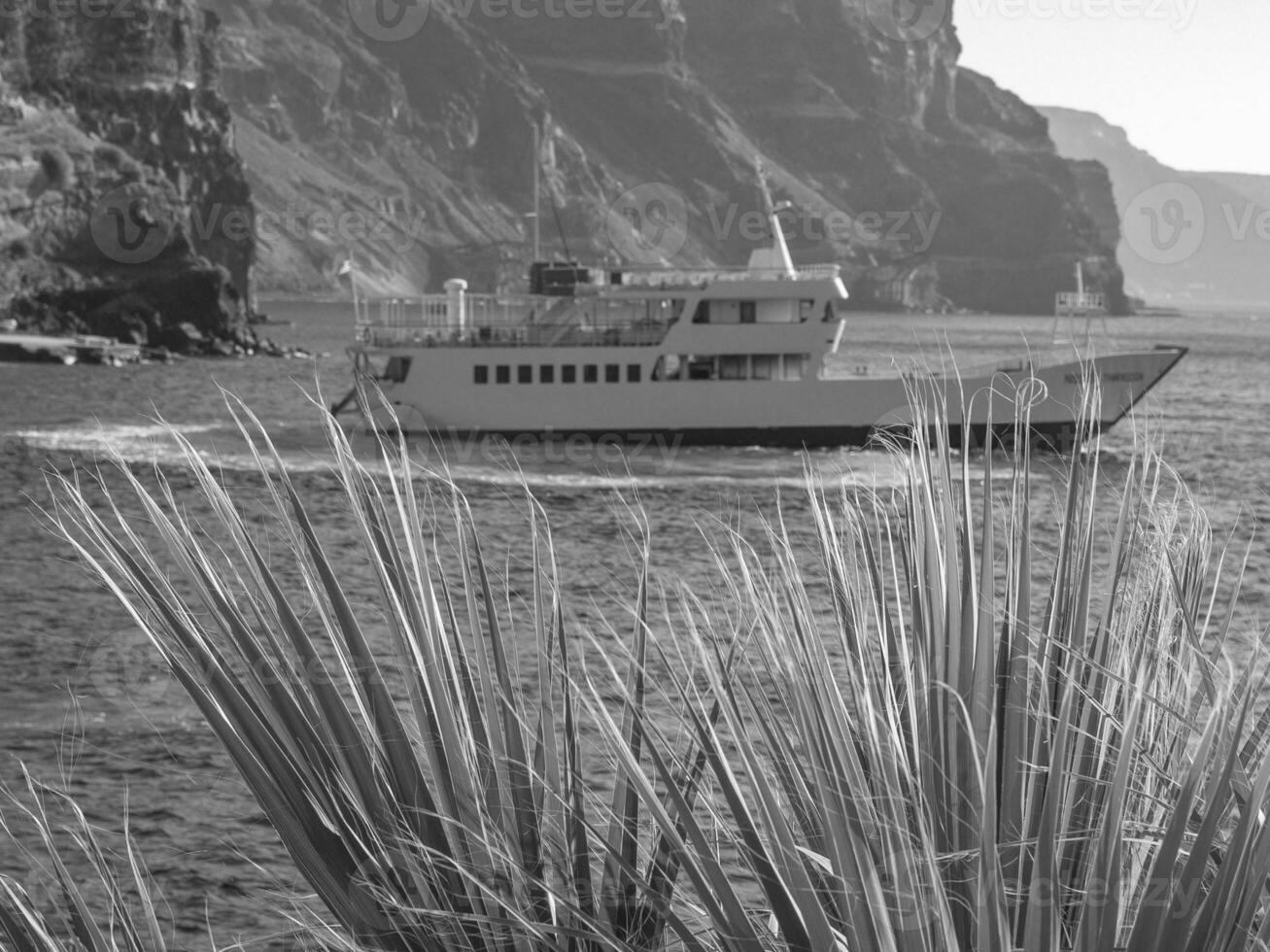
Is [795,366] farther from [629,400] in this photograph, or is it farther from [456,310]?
[456,310]

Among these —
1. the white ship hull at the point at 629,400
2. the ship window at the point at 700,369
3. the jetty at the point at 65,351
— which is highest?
the ship window at the point at 700,369

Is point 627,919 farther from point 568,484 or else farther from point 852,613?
point 568,484

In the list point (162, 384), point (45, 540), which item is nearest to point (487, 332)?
point (45, 540)

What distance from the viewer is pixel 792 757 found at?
251cm

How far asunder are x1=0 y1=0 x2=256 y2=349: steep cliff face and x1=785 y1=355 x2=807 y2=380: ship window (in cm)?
6452

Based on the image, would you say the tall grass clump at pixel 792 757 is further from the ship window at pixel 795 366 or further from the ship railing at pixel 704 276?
the ship railing at pixel 704 276

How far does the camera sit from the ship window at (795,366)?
142 ft

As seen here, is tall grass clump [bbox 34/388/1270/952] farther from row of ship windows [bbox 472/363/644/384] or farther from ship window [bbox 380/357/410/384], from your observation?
Answer: ship window [bbox 380/357/410/384]

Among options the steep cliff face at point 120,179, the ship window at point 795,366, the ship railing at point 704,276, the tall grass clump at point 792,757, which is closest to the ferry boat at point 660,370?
the ship window at point 795,366

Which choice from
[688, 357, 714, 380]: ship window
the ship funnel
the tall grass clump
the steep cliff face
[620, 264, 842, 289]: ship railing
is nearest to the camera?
the tall grass clump

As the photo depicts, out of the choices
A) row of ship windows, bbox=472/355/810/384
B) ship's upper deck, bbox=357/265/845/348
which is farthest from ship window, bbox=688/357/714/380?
ship's upper deck, bbox=357/265/845/348

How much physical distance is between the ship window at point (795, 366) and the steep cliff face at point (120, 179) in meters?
64.5

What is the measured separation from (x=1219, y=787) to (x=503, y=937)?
1.11 meters

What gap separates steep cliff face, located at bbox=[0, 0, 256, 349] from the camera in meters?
99.5
